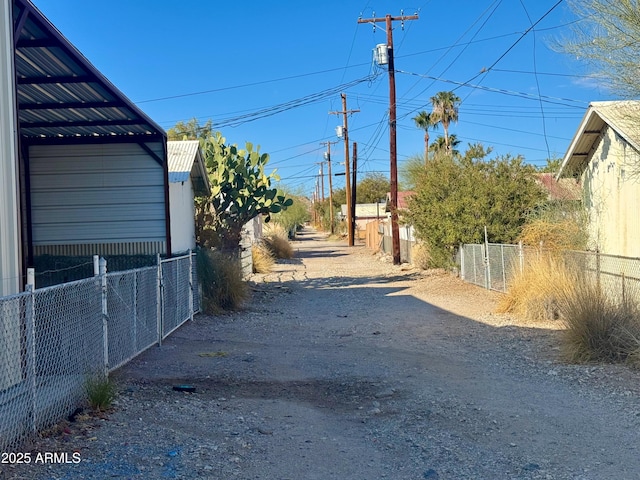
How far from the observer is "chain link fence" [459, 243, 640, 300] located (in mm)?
10827

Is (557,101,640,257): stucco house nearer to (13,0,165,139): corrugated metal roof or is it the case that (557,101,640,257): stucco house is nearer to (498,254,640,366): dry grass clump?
(498,254,640,366): dry grass clump

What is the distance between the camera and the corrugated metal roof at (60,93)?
8125mm

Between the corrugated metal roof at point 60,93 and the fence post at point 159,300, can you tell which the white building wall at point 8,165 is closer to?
the corrugated metal roof at point 60,93

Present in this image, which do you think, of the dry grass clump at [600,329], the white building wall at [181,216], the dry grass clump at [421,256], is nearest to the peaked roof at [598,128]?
the dry grass clump at [600,329]

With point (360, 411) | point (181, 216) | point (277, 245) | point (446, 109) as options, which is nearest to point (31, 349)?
point (360, 411)

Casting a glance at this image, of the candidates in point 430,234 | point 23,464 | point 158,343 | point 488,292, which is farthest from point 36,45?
point 430,234

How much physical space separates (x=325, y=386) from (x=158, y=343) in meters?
3.74

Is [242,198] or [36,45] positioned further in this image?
[242,198]

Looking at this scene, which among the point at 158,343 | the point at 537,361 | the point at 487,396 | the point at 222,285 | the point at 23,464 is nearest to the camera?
the point at 23,464

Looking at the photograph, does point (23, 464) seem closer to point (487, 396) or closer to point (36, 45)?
point (487, 396)

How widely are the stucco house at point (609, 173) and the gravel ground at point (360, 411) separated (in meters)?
3.81

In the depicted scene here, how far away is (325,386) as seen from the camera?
8117mm

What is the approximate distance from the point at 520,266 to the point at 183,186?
8617 mm

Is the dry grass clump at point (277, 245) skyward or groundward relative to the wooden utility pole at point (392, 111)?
groundward
